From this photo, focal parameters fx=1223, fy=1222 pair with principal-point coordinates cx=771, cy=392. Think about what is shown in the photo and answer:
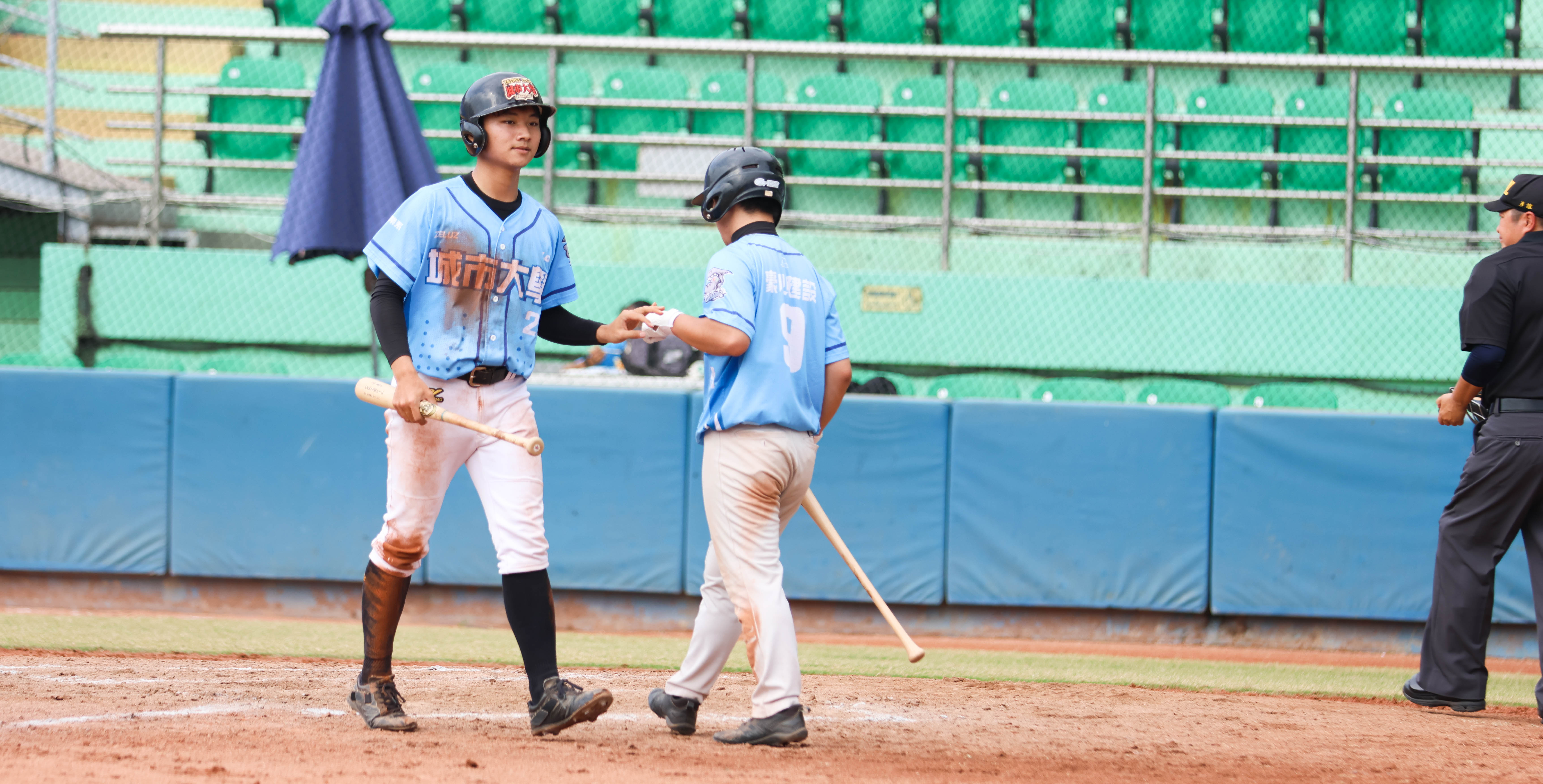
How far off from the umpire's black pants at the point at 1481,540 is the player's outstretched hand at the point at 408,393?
3833mm

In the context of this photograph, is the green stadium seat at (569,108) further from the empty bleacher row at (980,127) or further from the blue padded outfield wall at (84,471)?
the blue padded outfield wall at (84,471)

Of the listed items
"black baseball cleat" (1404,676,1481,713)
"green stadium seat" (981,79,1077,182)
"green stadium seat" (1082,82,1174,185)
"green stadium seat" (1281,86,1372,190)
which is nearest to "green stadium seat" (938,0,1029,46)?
"green stadium seat" (981,79,1077,182)

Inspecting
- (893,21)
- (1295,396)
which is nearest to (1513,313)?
(1295,396)

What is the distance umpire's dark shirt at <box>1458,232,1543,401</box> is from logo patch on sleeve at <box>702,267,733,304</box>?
2.92 meters

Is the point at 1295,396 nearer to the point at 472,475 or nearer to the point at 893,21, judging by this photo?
the point at 893,21

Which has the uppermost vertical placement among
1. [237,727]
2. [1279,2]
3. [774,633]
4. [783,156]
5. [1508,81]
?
[1279,2]

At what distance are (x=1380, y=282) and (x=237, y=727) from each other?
30.3 ft

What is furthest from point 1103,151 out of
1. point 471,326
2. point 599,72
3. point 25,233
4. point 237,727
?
point 25,233

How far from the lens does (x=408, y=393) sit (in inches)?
134

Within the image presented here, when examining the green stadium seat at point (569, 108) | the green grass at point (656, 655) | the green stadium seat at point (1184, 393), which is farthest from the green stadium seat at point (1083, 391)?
the green stadium seat at point (569, 108)

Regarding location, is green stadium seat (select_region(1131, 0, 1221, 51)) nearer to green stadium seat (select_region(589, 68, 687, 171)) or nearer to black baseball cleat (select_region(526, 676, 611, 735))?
green stadium seat (select_region(589, 68, 687, 171))

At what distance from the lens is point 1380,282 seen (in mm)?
9867

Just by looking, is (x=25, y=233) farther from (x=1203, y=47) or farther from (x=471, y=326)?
(x=1203, y=47)

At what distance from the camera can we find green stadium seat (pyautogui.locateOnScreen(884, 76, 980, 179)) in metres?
10.8
